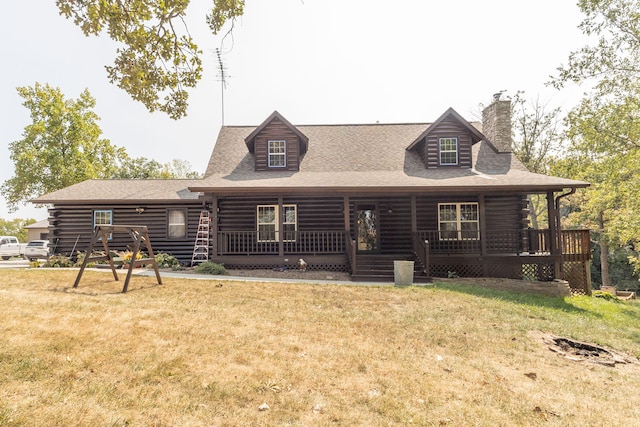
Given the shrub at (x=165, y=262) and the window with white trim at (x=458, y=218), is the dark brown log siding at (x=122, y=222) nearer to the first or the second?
the shrub at (x=165, y=262)

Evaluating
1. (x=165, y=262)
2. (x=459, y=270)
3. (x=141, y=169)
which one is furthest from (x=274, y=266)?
(x=141, y=169)

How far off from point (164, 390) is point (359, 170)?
13456mm

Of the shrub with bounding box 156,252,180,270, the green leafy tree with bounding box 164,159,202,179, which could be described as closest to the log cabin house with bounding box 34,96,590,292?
the shrub with bounding box 156,252,180,270

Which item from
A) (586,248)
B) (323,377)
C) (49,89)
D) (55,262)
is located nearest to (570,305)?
(586,248)

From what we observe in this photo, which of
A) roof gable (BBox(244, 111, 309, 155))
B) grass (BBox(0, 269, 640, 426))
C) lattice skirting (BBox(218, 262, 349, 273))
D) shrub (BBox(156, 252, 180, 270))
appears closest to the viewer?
grass (BBox(0, 269, 640, 426))

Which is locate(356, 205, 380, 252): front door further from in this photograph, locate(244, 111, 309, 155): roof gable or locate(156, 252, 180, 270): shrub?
locate(156, 252, 180, 270): shrub

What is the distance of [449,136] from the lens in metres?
15.9

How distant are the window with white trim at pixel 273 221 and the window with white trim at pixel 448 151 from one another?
7.51m

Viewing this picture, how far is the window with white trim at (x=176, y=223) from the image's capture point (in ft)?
58.7

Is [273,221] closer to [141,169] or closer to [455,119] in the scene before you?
[455,119]

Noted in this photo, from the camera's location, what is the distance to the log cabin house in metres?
13.2

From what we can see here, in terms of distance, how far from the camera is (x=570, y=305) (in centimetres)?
1077

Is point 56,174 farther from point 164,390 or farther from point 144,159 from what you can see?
point 164,390

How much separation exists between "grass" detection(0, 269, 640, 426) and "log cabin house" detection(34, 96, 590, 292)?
567 centimetres
